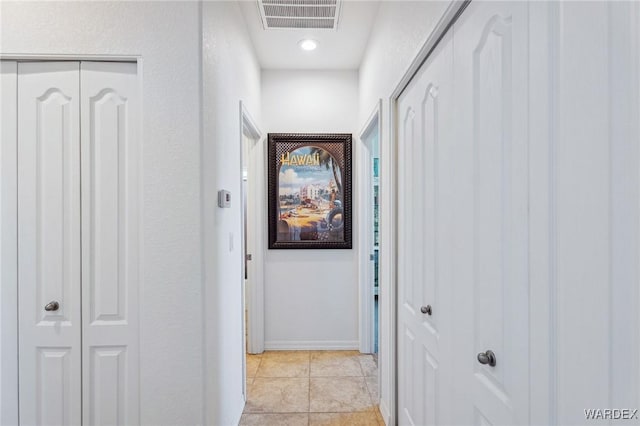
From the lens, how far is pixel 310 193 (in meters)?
3.07

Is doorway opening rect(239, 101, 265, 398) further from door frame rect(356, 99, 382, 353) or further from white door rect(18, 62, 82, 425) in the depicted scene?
white door rect(18, 62, 82, 425)

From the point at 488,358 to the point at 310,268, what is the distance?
2272 mm

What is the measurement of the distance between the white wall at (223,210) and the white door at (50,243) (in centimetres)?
59

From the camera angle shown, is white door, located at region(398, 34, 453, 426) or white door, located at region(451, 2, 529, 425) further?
white door, located at region(398, 34, 453, 426)

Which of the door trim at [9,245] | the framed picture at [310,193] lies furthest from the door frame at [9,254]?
the framed picture at [310,193]

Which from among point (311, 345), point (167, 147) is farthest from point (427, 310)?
point (311, 345)

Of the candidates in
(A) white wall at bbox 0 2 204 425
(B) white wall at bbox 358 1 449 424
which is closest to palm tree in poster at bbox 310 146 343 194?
(B) white wall at bbox 358 1 449 424

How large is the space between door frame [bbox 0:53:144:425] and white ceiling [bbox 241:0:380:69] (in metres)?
1.33

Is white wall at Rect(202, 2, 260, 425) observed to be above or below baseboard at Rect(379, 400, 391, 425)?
above

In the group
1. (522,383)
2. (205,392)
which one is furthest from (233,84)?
(522,383)

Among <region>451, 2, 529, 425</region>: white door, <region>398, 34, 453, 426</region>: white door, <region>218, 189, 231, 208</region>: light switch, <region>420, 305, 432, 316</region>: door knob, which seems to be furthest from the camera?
<region>218, 189, 231, 208</region>: light switch

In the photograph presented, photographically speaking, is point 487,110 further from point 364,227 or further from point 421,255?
point 364,227

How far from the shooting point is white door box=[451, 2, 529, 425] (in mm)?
770

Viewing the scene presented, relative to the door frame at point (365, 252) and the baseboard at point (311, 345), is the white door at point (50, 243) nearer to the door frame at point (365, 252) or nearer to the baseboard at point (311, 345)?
the baseboard at point (311, 345)
